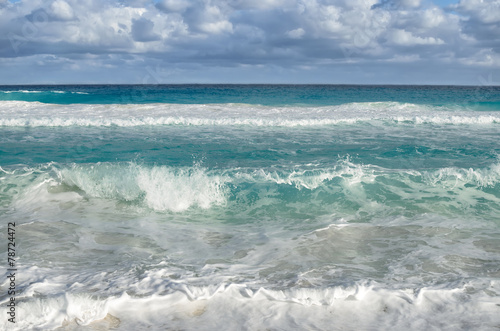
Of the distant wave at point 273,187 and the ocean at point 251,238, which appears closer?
the ocean at point 251,238

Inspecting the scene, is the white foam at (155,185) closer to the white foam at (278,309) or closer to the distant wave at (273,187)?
the distant wave at (273,187)

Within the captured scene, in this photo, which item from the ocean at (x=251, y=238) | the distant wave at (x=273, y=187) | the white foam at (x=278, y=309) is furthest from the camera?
the distant wave at (x=273, y=187)

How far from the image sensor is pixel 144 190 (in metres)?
8.35

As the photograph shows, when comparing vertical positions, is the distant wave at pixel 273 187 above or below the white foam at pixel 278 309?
above

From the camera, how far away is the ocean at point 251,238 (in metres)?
4.05

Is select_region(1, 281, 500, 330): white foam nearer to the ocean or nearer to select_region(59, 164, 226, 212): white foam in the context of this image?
the ocean

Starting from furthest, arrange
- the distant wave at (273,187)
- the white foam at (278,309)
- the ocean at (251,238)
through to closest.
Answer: the distant wave at (273,187), the ocean at (251,238), the white foam at (278,309)

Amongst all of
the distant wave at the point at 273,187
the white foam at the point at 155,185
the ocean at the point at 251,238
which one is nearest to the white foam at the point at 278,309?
the ocean at the point at 251,238

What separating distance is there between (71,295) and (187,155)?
824 centimetres

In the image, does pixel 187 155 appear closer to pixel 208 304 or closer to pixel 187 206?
pixel 187 206

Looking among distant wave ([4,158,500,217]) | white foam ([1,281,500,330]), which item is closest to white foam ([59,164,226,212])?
distant wave ([4,158,500,217])

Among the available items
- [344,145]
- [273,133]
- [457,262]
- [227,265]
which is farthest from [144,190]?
[273,133]

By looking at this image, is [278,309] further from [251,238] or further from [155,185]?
[155,185]

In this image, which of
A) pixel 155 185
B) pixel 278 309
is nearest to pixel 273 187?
pixel 155 185
